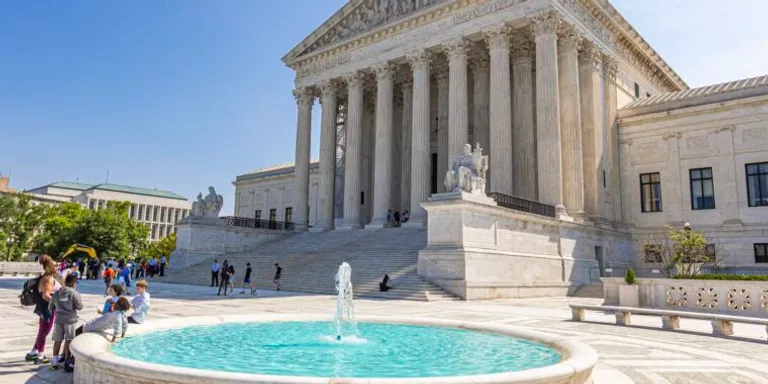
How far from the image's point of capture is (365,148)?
45750mm

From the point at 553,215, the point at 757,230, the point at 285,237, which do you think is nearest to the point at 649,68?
the point at 757,230

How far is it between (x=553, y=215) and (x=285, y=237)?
66.1 ft

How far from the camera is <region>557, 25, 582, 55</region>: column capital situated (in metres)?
31.4

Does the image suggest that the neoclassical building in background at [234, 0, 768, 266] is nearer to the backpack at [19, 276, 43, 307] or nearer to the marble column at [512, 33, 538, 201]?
the marble column at [512, 33, 538, 201]

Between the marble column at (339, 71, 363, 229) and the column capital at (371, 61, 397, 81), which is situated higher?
the column capital at (371, 61, 397, 81)

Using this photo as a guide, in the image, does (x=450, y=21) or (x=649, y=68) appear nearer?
(x=450, y=21)

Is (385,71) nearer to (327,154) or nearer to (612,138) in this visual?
(327,154)

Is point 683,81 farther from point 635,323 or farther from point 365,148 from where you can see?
point 635,323

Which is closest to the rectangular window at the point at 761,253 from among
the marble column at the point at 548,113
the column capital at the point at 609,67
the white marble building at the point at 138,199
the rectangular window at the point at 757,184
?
the rectangular window at the point at 757,184

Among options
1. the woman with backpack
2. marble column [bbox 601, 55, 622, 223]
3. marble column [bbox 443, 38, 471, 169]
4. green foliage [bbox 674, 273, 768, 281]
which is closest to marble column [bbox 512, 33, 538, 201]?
marble column [bbox 443, 38, 471, 169]

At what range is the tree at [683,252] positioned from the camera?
23.8 metres

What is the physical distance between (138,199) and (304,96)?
8425 cm

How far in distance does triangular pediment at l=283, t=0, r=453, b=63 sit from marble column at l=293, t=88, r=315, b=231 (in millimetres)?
3535

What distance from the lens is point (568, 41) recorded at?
31.4 meters
